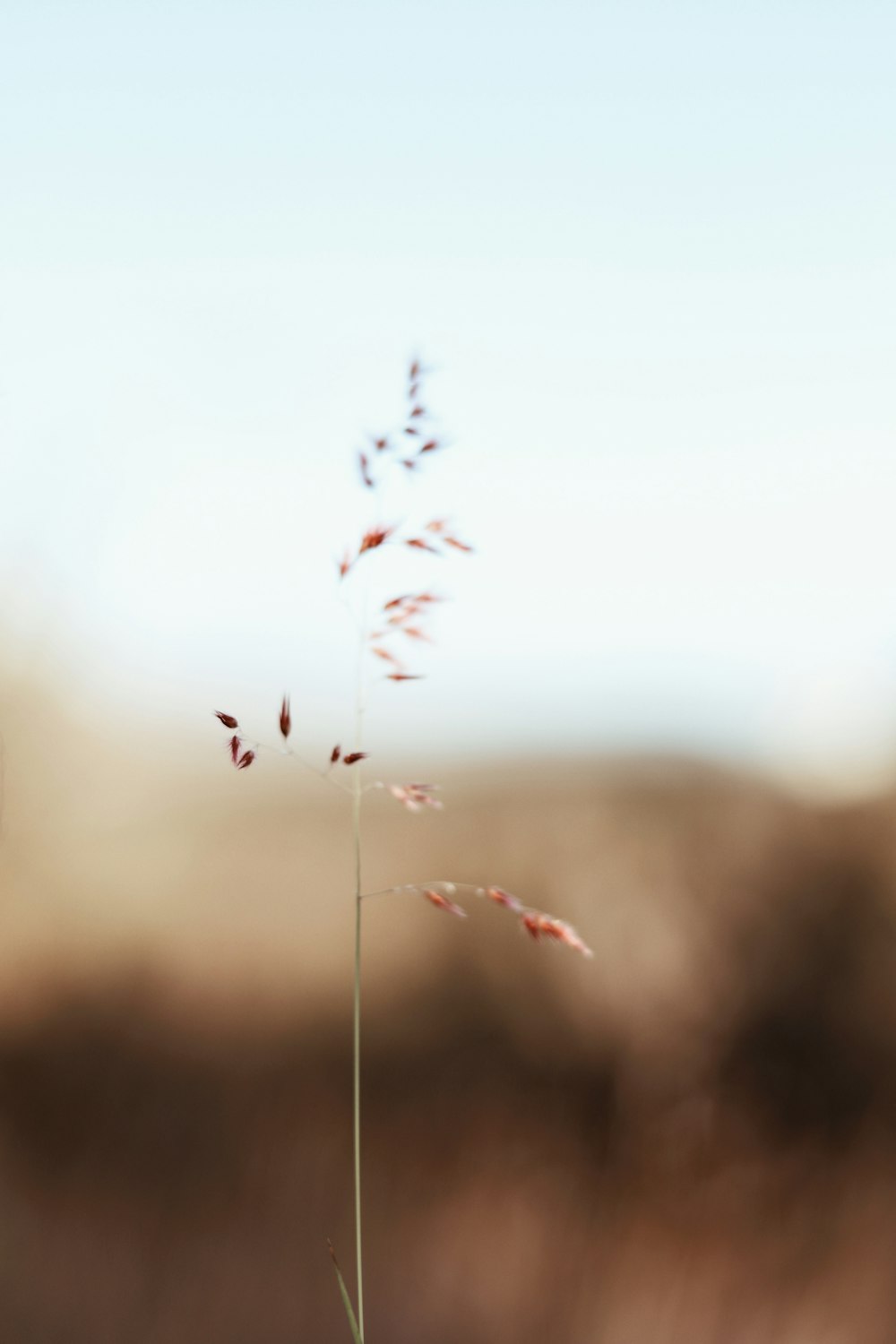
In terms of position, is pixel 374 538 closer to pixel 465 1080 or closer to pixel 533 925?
pixel 533 925

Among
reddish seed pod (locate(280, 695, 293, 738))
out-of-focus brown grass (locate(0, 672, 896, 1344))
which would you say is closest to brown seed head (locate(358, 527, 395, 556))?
reddish seed pod (locate(280, 695, 293, 738))

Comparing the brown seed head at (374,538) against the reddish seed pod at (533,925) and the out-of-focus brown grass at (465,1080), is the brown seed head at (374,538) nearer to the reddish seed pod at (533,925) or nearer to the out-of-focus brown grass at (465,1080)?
the reddish seed pod at (533,925)

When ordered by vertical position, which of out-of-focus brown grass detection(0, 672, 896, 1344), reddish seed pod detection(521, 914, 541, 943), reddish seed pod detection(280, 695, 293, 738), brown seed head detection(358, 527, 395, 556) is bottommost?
out-of-focus brown grass detection(0, 672, 896, 1344)

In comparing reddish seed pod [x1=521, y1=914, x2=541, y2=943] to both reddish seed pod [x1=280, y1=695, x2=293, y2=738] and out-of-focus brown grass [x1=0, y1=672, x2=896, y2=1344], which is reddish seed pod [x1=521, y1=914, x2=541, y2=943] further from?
out-of-focus brown grass [x1=0, y1=672, x2=896, y2=1344]

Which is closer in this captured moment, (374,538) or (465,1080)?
(374,538)

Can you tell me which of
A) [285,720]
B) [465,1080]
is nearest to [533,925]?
[285,720]

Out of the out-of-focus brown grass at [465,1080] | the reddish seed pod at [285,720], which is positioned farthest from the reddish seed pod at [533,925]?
the out-of-focus brown grass at [465,1080]

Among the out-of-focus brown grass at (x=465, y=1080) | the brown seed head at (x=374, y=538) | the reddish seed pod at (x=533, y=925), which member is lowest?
the out-of-focus brown grass at (x=465, y=1080)

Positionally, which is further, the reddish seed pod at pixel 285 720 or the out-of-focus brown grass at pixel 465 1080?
the out-of-focus brown grass at pixel 465 1080
